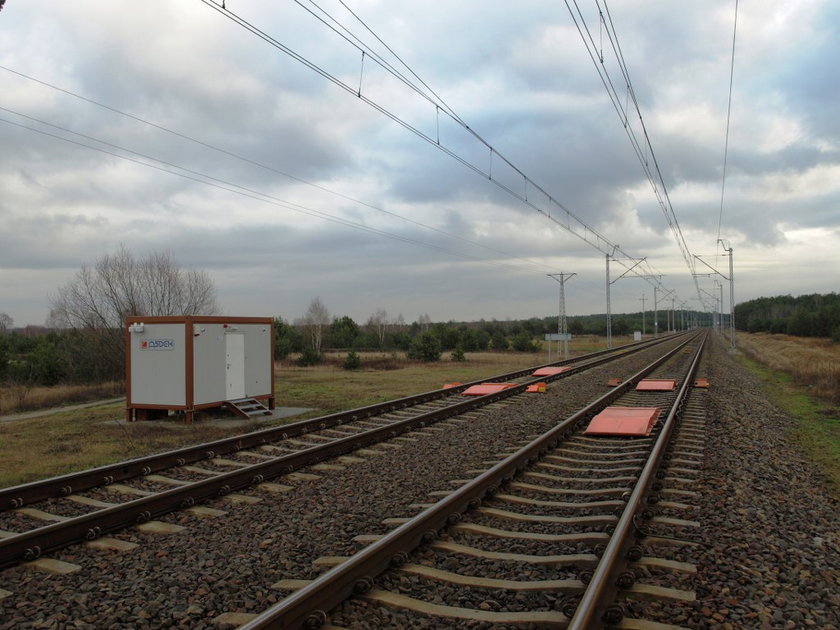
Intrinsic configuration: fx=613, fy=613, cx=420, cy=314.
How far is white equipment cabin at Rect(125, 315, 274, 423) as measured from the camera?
46.4 ft

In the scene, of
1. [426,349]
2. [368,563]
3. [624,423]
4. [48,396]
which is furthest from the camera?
[426,349]

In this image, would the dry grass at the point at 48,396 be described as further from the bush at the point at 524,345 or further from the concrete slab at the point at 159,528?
the bush at the point at 524,345

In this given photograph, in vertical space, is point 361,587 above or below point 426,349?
below

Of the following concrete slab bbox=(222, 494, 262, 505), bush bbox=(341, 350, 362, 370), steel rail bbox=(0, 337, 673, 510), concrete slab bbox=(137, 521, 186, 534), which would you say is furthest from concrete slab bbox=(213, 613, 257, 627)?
bush bbox=(341, 350, 362, 370)

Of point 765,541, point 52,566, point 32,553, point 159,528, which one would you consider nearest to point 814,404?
point 765,541

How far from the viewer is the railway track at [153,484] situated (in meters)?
5.77

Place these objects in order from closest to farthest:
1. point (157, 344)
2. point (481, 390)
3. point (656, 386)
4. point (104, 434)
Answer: point (104, 434) < point (157, 344) < point (481, 390) < point (656, 386)

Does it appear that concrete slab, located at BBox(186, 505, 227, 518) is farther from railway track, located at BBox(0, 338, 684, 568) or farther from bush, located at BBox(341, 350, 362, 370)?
bush, located at BBox(341, 350, 362, 370)

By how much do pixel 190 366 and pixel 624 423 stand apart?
9514mm

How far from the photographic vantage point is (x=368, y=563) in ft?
15.4

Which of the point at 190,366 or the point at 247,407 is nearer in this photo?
the point at 190,366

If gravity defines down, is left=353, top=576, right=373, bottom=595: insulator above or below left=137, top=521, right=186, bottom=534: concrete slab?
above

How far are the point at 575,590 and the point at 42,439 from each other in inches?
486

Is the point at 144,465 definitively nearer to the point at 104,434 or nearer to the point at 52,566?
the point at 52,566
